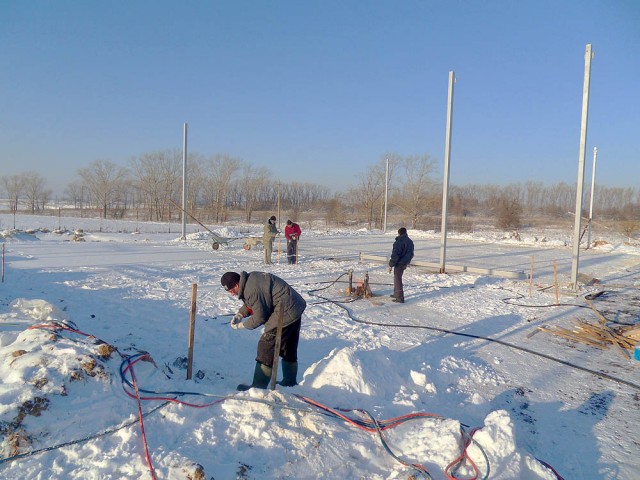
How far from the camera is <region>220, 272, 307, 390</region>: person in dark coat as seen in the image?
484 cm

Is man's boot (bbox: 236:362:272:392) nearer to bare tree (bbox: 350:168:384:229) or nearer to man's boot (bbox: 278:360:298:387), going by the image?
man's boot (bbox: 278:360:298:387)

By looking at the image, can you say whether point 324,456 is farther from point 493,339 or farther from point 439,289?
point 439,289

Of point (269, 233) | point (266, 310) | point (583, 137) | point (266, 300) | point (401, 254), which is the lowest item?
point (266, 310)

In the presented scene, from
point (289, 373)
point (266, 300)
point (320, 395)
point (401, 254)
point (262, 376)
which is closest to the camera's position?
point (320, 395)

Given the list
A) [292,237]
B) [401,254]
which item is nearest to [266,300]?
[401,254]

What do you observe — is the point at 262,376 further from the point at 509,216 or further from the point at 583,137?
the point at 509,216

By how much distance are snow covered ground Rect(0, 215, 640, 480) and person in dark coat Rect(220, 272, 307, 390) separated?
44 centimetres

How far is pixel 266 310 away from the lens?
4.90 meters

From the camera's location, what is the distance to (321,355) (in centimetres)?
683

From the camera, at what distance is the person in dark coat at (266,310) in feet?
15.9

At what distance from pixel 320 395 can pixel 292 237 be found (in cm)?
1159

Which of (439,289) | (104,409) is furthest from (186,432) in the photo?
(439,289)

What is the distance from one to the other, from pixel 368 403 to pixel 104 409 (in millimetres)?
2699

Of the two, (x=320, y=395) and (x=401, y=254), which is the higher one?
(x=401, y=254)
